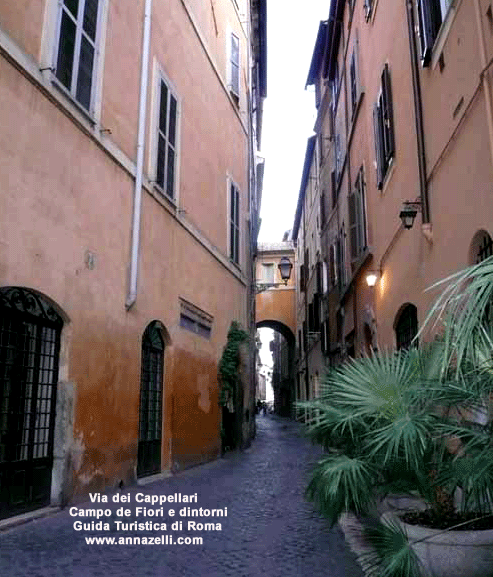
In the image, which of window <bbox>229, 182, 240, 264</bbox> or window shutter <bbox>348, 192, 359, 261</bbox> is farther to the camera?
window <bbox>229, 182, 240, 264</bbox>

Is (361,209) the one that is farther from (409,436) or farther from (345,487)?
(409,436)

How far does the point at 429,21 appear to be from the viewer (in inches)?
278

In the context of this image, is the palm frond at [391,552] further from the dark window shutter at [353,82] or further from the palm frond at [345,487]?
the dark window shutter at [353,82]

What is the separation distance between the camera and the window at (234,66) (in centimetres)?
1564

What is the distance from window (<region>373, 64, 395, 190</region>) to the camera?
376 inches

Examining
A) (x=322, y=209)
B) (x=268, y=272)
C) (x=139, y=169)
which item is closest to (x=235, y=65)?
(x=322, y=209)

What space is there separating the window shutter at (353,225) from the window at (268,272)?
21.5 metres

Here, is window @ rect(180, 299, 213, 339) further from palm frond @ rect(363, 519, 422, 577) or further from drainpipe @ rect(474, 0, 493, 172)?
palm frond @ rect(363, 519, 422, 577)

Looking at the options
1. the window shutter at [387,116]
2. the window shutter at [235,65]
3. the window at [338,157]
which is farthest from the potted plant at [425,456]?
the window at [338,157]

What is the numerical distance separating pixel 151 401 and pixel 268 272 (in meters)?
26.6

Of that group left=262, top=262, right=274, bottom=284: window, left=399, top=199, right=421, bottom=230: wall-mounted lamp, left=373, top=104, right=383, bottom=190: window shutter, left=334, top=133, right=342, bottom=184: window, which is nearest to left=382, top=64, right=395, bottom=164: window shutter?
left=373, top=104, right=383, bottom=190: window shutter

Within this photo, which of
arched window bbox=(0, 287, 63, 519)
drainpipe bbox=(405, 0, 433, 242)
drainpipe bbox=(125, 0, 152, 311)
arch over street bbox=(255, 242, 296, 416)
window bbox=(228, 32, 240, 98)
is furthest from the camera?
arch over street bbox=(255, 242, 296, 416)

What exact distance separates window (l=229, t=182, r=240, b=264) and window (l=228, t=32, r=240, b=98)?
8.28 ft

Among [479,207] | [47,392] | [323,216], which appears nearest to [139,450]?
[47,392]
